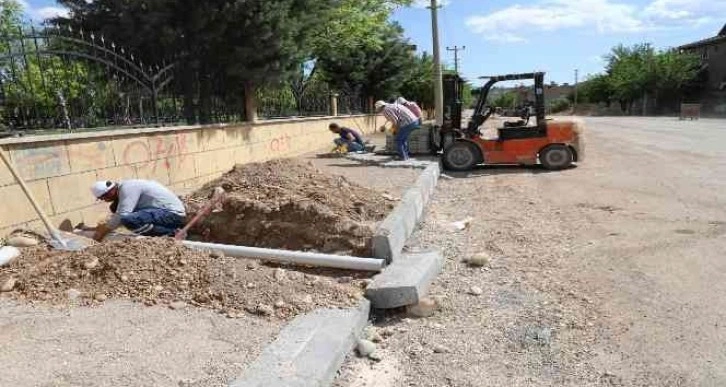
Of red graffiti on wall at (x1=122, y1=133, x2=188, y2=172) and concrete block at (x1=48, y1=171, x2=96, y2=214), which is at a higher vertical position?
red graffiti on wall at (x1=122, y1=133, x2=188, y2=172)

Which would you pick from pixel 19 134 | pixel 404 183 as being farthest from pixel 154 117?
pixel 404 183

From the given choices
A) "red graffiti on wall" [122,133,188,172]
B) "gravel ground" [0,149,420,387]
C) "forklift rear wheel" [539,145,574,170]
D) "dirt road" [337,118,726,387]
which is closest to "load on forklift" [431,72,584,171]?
"forklift rear wheel" [539,145,574,170]

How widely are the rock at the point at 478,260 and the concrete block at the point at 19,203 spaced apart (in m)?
4.41

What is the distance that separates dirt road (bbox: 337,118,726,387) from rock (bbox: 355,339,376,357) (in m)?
0.09

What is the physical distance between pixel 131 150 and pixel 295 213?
2.88 m

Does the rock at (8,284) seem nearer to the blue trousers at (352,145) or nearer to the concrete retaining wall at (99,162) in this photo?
the concrete retaining wall at (99,162)

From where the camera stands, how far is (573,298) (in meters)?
4.39

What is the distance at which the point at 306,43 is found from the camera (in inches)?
457

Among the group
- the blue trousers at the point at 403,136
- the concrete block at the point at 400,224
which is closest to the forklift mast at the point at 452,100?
the blue trousers at the point at 403,136

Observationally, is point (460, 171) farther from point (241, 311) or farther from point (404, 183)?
point (241, 311)

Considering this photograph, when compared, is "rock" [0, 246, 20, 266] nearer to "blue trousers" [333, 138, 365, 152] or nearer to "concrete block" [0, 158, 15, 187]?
"concrete block" [0, 158, 15, 187]

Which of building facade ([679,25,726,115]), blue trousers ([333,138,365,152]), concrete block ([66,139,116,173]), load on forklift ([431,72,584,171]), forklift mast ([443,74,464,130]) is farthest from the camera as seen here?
building facade ([679,25,726,115])

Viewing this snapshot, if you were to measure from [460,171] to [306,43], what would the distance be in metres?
4.31

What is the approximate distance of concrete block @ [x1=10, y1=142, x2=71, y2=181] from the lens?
18.3 feet
